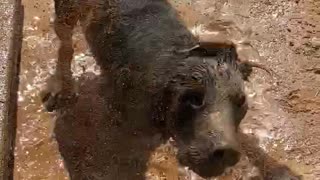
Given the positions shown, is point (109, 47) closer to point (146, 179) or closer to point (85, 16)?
point (85, 16)

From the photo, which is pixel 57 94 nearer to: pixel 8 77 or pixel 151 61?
pixel 8 77

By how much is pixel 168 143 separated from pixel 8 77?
47.8 inches

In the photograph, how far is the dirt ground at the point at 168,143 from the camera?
→ 5176 millimetres

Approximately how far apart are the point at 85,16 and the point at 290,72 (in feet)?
5.53

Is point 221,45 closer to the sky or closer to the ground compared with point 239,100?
closer to the sky

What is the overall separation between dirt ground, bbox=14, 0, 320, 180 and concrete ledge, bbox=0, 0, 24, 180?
6 cm

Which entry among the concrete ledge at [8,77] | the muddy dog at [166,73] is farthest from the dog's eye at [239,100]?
the concrete ledge at [8,77]

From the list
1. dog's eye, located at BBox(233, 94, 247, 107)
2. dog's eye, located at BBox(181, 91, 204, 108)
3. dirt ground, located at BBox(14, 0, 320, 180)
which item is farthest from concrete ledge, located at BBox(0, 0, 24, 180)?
dog's eye, located at BBox(233, 94, 247, 107)

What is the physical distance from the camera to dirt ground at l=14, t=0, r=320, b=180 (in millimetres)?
5176

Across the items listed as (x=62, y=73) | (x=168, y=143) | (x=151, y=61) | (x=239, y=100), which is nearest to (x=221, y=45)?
(x=239, y=100)

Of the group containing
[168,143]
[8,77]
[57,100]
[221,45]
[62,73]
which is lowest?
[168,143]

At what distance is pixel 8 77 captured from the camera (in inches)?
198

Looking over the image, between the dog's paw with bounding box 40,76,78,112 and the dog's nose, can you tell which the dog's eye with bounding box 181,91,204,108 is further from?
the dog's paw with bounding box 40,76,78,112

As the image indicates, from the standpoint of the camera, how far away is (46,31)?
589 centimetres
